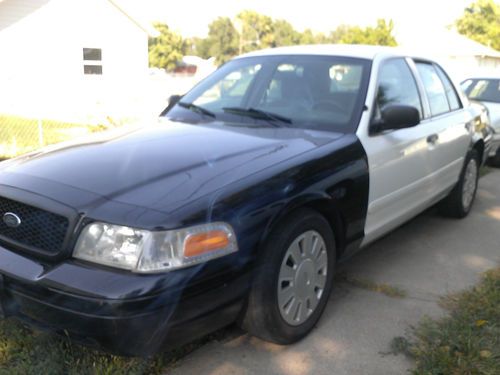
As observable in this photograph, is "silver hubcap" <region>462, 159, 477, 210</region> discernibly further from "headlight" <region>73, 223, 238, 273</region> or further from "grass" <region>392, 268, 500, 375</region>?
"headlight" <region>73, 223, 238, 273</region>

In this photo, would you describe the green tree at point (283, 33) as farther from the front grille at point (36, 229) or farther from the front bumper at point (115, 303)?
the front bumper at point (115, 303)

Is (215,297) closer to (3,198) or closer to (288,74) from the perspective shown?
(3,198)

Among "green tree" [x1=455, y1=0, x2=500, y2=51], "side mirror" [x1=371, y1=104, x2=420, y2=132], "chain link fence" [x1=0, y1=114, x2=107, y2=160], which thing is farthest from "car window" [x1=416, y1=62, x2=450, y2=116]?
"green tree" [x1=455, y1=0, x2=500, y2=51]

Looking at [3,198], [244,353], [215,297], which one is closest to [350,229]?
[244,353]

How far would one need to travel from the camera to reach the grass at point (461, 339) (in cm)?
281

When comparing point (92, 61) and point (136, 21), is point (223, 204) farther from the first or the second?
point (136, 21)

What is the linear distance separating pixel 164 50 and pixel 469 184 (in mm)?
64015

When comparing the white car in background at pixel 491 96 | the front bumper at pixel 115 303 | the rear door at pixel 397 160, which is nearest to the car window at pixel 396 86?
the rear door at pixel 397 160

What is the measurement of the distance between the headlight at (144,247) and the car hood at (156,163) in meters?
0.14

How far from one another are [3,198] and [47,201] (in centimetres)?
35

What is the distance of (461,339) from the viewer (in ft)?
9.89

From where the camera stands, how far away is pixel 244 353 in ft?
9.86

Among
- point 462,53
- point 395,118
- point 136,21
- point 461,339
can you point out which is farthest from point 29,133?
point 462,53

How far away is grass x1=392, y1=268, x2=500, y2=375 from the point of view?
281 cm
